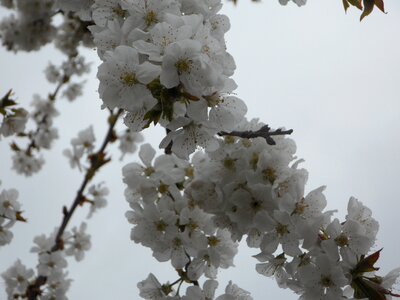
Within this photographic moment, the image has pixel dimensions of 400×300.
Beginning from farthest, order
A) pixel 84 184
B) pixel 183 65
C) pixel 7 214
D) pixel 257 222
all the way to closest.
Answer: pixel 84 184 < pixel 7 214 < pixel 257 222 < pixel 183 65

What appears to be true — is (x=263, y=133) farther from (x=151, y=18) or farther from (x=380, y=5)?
(x=380, y=5)

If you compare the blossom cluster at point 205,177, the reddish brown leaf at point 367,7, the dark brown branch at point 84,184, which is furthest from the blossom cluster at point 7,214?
the reddish brown leaf at point 367,7

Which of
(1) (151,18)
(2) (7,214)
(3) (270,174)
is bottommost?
(3) (270,174)

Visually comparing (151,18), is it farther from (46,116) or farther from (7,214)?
(46,116)

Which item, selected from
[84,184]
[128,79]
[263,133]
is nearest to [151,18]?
[128,79]

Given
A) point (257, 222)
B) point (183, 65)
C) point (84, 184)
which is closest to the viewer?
point (183, 65)

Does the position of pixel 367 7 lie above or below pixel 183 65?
above

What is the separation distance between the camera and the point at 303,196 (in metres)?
1.86

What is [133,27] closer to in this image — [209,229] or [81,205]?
[209,229]

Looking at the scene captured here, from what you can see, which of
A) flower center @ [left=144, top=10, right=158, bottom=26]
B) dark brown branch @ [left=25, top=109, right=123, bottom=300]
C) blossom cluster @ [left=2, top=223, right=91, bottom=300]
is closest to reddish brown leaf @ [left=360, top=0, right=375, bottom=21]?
flower center @ [left=144, top=10, right=158, bottom=26]

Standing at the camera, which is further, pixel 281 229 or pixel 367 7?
pixel 367 7

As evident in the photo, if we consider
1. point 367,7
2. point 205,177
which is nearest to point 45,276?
point 205,177

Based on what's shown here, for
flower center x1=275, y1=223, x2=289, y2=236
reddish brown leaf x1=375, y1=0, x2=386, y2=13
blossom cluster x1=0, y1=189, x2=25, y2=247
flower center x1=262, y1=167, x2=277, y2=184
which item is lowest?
flower center x1=275, y1=223, x2=289, y2=236

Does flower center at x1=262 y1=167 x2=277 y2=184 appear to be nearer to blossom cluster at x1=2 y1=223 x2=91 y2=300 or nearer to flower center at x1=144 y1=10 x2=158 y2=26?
flower center at x1=144 y1=10 x2=158 y2=26
